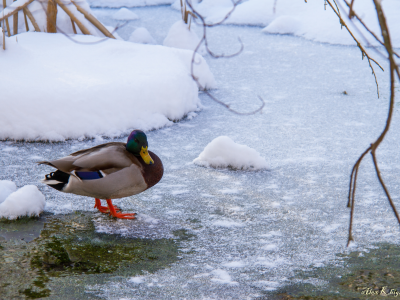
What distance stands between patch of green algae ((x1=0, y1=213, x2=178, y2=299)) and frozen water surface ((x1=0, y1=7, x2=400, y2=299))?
0.07 m

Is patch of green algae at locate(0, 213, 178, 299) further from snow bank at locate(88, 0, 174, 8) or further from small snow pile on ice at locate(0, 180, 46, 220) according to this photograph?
snow bank at locate(88, 0, 174, 8)

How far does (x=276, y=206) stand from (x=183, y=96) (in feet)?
6.21

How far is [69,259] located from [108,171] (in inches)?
18.3

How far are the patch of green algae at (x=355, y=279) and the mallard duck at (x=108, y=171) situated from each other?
0.89 m

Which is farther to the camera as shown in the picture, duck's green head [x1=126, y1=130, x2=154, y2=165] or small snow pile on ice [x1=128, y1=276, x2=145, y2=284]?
duck's green head [x1=126, y1=130, x2=154, y2=165]

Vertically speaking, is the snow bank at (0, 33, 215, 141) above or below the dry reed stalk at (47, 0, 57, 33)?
below

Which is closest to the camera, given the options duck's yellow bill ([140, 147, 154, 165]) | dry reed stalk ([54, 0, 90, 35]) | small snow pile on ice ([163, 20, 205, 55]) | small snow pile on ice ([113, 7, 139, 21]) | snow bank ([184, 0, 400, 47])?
duck's yellow bill ([140, 147, 154, 165])

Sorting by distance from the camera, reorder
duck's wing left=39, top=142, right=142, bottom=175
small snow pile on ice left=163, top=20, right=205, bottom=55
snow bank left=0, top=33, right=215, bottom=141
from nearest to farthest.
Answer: duck's wing left=39, top=142, right=142, bottom=175, snow bank left=0, top=33, right=215, bottom=141, small snow pile on ice left=163, top=20, right=205, bottom=55

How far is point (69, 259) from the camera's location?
2053 mm

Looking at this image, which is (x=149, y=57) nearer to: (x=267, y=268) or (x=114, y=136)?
(x=114, y=136)

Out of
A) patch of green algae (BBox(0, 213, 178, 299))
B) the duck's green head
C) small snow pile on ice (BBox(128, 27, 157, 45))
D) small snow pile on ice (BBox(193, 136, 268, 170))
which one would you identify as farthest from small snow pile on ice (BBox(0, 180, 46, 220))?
small snow pile on ice (BBox(128, 27, 157, 45))

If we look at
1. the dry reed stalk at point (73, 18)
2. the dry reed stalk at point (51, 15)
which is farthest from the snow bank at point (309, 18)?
the dry reed stalk at point (51, 15)

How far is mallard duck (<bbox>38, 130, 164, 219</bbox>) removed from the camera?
2.28 meters

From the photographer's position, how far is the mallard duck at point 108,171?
7.47ft
